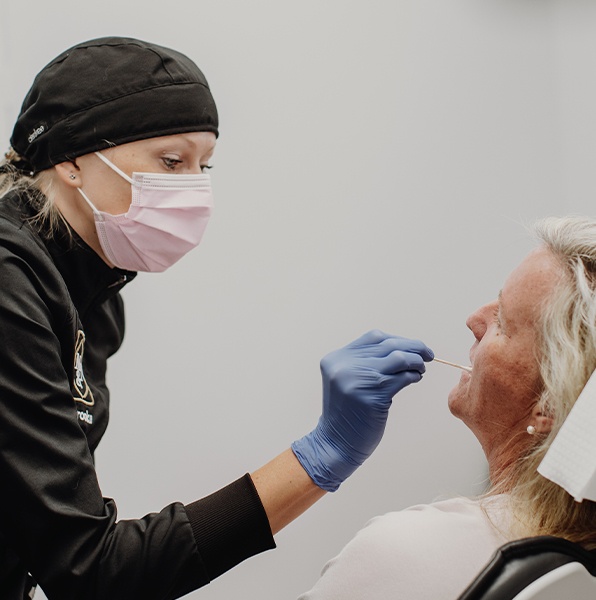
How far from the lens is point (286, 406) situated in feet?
7.65

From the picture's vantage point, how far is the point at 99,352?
1.77 meters

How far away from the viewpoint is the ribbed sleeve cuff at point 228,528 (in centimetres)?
129

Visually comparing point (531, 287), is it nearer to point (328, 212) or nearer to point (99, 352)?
point (99, 352)

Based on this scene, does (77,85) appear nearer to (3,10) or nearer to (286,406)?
(3,10)

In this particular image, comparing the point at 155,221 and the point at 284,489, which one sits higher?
the point at 155,221

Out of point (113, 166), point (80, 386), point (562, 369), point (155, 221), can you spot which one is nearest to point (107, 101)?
point (113, 166)

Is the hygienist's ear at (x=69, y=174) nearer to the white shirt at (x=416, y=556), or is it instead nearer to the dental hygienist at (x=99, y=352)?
the dental hygienist at (x=99, y=352)

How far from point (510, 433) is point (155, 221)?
2.50 feet

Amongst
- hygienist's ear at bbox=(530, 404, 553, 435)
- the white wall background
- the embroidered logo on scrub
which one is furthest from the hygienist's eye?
hygienist's ear at bbox=(530, 404, 553, 435)

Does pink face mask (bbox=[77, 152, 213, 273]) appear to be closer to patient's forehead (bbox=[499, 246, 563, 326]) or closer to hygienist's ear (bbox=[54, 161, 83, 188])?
hygienist's ear (bbox=[54, 161, 83, 188])

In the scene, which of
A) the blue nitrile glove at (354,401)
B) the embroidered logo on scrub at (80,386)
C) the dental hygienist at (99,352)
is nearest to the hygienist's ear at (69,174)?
the dental hygienist at (99,352)

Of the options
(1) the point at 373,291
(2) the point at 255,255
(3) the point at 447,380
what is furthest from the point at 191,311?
(3) the point at 447,380

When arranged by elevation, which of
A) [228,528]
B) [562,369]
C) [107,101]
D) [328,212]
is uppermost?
[107,101]

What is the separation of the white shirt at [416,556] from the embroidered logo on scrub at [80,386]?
0.58m
